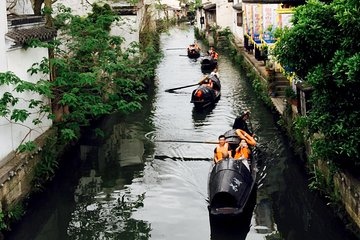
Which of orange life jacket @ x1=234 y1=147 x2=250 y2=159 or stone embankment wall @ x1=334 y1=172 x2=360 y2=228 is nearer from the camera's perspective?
stone embankment wall @ x1=334 y1=172 x2=360 y2=228

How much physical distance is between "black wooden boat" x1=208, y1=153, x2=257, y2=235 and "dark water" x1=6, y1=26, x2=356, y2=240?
31 cm

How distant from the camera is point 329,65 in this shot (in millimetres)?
11312

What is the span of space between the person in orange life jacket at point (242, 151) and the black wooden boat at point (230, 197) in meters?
1.53

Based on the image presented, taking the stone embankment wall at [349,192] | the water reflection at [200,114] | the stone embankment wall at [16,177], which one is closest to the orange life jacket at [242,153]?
the stone embankment wall at [349,192]

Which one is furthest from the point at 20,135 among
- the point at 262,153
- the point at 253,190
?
the point at 262,153

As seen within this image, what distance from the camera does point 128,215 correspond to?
14.4 meters

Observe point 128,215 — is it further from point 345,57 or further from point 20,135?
point 345,57

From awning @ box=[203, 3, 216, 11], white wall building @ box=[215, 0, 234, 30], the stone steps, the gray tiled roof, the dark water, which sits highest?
awning @ box=[203, 3, 216, 11]

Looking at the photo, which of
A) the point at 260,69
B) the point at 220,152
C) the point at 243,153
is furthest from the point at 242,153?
the point at 260,69

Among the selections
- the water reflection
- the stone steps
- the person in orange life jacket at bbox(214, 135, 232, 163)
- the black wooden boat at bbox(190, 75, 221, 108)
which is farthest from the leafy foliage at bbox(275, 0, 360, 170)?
the black wooden boat at bbox(190, 75, 221, 108)

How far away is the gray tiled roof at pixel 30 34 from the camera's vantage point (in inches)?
568

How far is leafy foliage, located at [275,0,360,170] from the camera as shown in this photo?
418 inches

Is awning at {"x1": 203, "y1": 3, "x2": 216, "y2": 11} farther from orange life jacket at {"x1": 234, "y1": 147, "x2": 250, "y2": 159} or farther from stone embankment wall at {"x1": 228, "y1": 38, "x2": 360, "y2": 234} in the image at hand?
stone embankment wall at {"x1": 228, "y1": 38, "x2": 360, "y2": 234}

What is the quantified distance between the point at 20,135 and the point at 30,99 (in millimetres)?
1213
